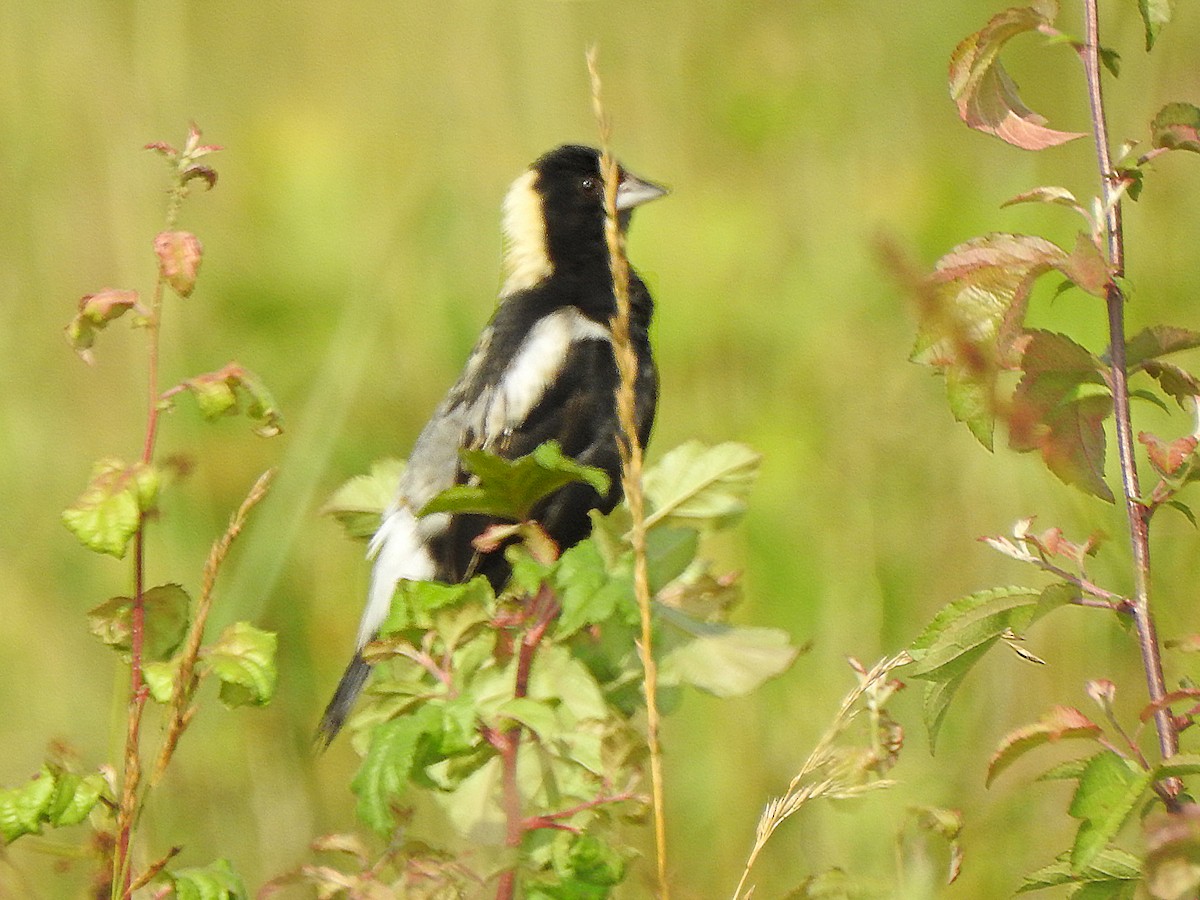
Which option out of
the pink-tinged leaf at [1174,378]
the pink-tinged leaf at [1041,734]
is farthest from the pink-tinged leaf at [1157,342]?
the pink-tinged leaf at [1041,734]

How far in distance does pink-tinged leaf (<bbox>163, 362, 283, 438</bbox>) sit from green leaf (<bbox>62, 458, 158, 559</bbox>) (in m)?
0.07

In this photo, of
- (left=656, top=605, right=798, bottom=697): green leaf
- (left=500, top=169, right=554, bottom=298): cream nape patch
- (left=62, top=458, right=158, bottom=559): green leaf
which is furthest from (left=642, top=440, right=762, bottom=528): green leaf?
(left=500, top=169, right=554, bottom=298): cream nape patch

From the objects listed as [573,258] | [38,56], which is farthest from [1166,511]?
[38,56]

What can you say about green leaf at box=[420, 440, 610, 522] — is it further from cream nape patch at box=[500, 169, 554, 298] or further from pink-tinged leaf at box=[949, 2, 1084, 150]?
cream nape patch at box=[500, 169, 554, 298]

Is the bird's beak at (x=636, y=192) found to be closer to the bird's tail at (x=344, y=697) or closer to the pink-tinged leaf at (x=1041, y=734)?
the bird's tail at (x=344, y=697)

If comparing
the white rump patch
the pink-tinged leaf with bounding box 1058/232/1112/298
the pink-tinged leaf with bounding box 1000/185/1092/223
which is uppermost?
the pink-tinged leaf with bounding box 1000/185/1092/223

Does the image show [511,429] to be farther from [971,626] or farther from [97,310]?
[971,626]

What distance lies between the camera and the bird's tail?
2027 mm

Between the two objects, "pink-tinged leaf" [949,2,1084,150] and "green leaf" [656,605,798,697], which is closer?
"pink-tinged leaf" [949,2,1084,150]

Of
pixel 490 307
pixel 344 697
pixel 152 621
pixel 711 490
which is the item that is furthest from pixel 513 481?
pixel 490 307

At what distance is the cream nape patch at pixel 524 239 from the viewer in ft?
8.65

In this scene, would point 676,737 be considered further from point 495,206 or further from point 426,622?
point 495,206

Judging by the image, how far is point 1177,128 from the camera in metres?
0.93

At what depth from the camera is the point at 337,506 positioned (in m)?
1.48
